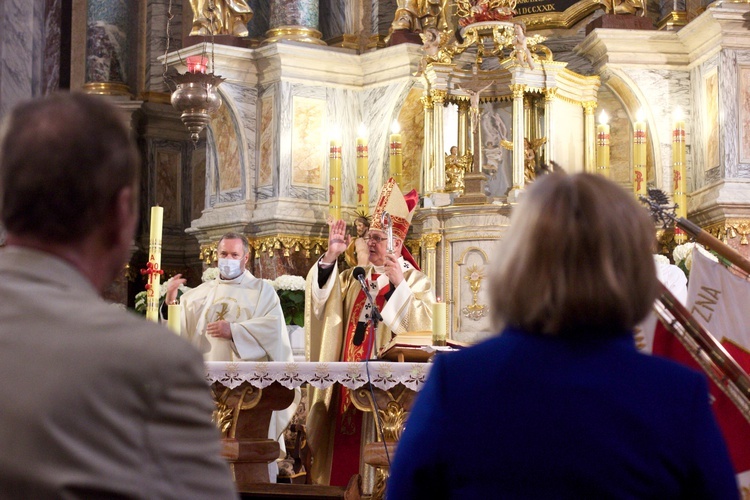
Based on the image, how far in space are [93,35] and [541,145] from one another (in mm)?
4981

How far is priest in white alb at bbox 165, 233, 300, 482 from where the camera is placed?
279 inches

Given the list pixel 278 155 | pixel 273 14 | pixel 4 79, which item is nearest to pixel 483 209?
pixel 278 155

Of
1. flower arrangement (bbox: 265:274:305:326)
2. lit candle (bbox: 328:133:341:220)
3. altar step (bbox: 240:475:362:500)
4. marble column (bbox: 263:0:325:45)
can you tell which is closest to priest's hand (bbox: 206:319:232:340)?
altar step (bbox: 240:475:362:500)

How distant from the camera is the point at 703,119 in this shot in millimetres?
9562

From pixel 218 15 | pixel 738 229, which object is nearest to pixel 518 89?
pixel 738 229

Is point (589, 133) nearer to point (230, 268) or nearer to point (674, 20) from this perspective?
point (674, 20)

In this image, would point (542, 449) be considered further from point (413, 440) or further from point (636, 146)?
point (636, 146)

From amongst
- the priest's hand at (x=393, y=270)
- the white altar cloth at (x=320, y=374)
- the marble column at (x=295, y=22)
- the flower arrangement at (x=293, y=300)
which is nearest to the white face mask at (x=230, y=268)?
the priest's hand at (x=393, y=270)

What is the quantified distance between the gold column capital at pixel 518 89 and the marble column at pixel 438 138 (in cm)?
57

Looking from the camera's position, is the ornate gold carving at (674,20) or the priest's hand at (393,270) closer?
the priest's hand at (393,270)

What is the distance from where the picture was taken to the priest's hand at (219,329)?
6.82 metres

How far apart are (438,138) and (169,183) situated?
12.9 feet

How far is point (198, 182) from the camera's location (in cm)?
1249

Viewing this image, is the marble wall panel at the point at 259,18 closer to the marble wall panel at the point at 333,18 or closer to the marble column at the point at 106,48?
the marble wall panel at the point at 333,18
